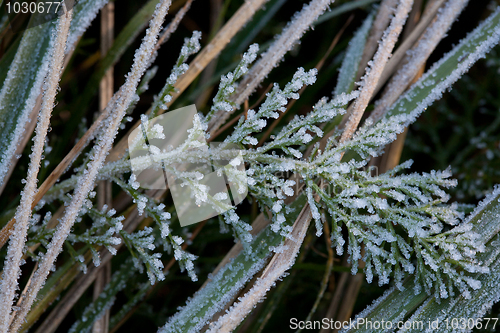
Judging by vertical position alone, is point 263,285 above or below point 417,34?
below

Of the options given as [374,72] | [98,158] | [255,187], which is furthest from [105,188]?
[374,72]

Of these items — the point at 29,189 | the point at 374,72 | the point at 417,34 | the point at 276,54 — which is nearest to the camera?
the point at 29,189

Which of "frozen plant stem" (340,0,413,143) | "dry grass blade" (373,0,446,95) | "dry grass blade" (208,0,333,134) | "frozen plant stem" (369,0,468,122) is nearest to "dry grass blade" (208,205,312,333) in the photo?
"frozen plant stem" (340,0,413,143)

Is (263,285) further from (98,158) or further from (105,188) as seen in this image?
(105,188)

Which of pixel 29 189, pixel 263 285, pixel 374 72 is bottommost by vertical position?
pixel 263 285

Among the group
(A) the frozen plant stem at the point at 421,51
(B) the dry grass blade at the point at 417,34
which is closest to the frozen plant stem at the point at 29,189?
(A) the frozen plant stem at the point at 421,51

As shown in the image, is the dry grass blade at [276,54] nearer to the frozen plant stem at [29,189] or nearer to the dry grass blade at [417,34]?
the dry grass blade at [417,34]

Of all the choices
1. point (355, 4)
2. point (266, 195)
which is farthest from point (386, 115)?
point (355, 4)
